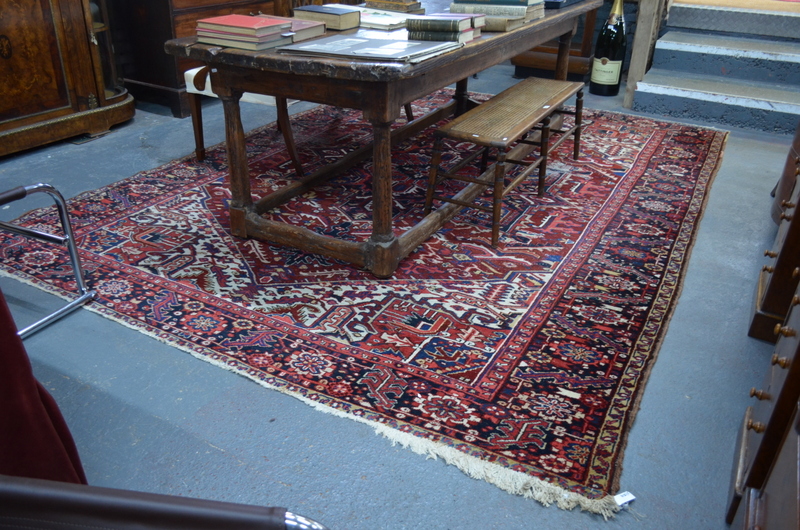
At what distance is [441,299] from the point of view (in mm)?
2498

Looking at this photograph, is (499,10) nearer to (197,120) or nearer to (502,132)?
(502,132)

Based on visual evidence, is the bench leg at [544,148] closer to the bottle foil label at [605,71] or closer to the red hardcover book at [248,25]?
the red hardcover book at [248,25]

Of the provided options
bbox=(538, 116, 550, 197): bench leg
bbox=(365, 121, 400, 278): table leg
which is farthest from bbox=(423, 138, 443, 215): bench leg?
bbox=(538, 116, 550, 197): bench leg

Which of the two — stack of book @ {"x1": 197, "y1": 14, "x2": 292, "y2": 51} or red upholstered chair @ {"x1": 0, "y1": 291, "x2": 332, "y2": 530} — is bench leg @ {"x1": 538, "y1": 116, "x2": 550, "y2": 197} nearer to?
stack of book @ {"x1": 197, "y1": 14, "x2": 292, "y2": 51}

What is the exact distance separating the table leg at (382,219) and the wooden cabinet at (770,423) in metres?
1.40

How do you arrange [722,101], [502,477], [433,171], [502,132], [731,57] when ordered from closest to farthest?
[502,477], [502,132], [433,171], [722,101], [731,57]

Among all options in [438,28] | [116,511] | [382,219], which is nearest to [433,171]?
[382,219]

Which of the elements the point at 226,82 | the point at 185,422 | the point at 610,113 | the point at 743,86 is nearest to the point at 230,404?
the point at 185,422

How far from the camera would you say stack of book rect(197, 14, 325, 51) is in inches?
96.6

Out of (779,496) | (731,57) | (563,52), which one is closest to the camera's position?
(779,496)

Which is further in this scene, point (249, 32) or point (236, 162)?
point (236, 162)

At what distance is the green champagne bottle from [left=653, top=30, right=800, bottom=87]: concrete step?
33 centimetres

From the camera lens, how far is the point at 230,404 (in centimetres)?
195

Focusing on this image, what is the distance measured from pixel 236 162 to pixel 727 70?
420 centimetres
